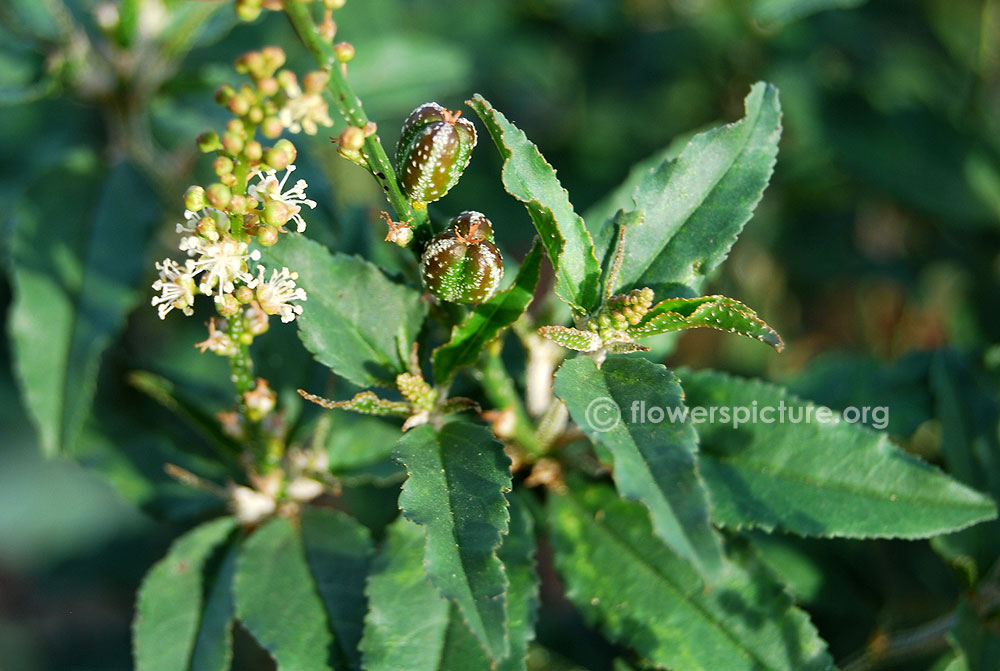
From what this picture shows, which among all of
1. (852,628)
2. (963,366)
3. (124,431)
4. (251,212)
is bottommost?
(852,628)

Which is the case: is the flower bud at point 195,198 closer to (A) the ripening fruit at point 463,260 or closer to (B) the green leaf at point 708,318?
(A) the ripening fruit at point 463,260

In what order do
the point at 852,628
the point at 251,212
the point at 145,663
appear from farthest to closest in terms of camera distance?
the point at 852,628 → the point at 145,663 → the point at 251,212

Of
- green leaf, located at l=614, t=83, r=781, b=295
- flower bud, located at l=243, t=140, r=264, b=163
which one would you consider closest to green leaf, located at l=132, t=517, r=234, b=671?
flower bud, located at l=243, t=140, r=264, b=163

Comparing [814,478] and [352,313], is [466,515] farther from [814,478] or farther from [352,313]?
[814,478]

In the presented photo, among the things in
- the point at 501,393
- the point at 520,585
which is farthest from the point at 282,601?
the point at 501,393

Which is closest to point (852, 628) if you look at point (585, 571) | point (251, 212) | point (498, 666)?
point (585, 571)

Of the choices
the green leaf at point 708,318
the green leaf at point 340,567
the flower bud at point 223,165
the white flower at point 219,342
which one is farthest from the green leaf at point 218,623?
the green leaf at point 708,318

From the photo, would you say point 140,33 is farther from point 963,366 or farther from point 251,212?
point 963,366
